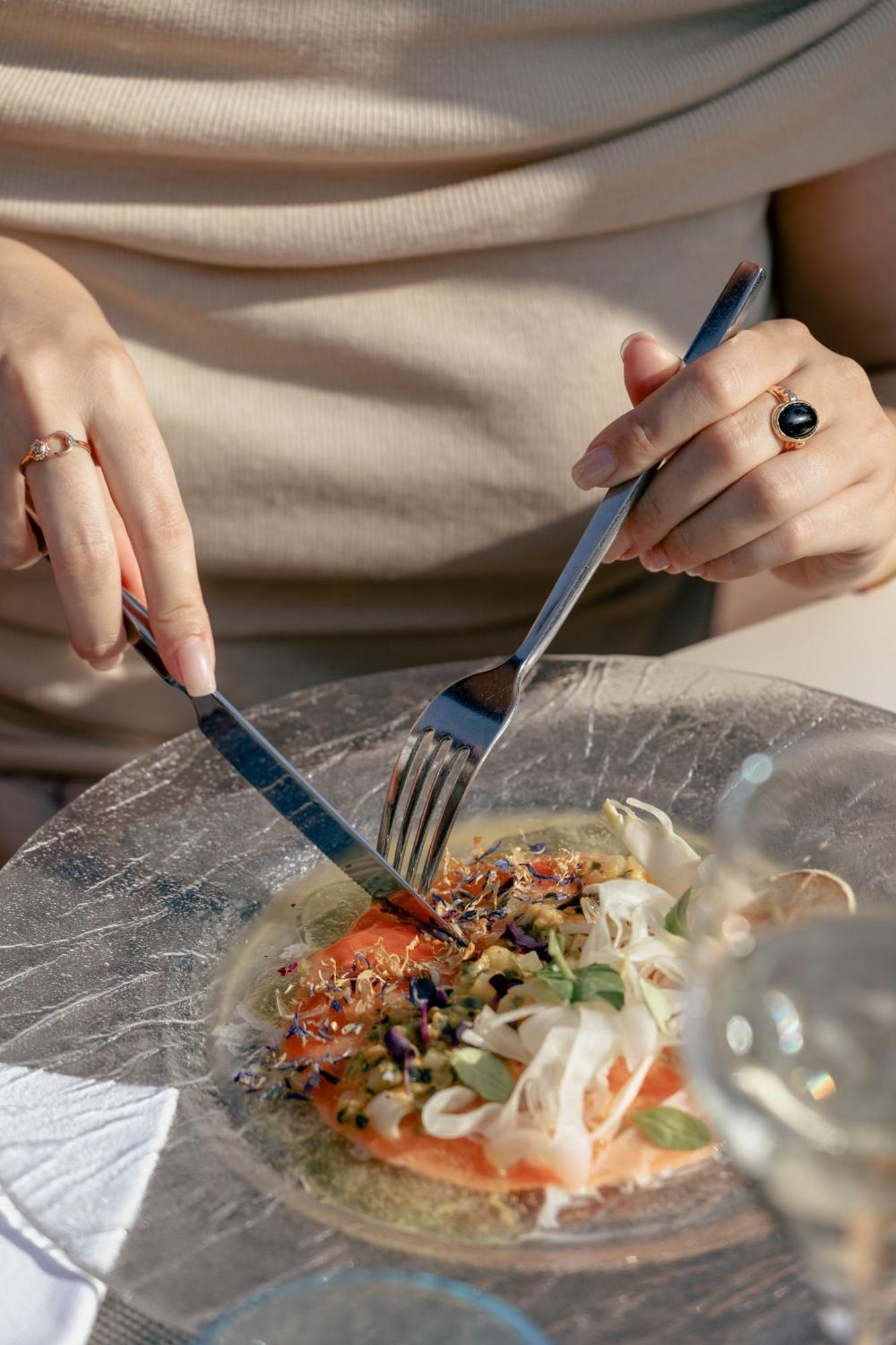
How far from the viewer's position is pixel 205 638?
34.5 inches

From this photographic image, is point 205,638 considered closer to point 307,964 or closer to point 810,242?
point 307,964

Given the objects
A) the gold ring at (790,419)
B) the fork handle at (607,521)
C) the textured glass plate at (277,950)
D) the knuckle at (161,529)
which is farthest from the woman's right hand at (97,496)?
the gold ring at (790,419)

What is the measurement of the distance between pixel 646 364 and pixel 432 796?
1.19 feet

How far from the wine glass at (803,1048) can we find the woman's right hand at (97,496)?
0.49m

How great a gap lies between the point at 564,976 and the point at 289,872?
27cm

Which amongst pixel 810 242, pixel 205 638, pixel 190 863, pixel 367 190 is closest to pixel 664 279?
pixel 810 242

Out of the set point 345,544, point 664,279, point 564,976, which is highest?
point 664,279

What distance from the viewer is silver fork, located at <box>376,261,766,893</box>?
0.83 metres

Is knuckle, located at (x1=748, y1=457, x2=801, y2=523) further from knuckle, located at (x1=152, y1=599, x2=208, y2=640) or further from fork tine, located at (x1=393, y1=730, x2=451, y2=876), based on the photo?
knuckle, located at (x1=152, y1=599, x2=208, y2=640)

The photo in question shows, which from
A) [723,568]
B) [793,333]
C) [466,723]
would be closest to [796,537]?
[723,568]

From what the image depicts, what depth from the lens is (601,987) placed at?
2.12 feet

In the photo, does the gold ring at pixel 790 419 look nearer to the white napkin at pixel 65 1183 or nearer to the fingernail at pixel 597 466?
the fingernail at pixel 597 466

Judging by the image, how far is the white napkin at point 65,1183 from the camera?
58 centimetres

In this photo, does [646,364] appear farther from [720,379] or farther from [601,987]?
[601,987]
